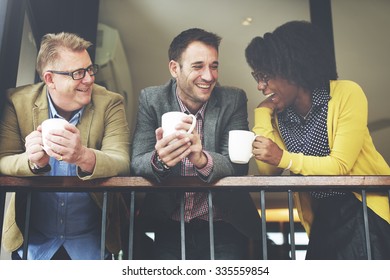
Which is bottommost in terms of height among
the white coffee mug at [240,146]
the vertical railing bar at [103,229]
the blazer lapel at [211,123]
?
the vertical railing bar at [103,229]

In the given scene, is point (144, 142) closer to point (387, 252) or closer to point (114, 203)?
point (114, 203)

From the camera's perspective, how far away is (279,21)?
2.21m

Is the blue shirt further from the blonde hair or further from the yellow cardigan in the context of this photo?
the yellow cardigan

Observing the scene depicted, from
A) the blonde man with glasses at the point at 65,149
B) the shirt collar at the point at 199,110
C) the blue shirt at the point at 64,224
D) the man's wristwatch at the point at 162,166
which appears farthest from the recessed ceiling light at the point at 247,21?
the blue shirt at the point at 64,224

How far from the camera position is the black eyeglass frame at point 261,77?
2129 millimetres

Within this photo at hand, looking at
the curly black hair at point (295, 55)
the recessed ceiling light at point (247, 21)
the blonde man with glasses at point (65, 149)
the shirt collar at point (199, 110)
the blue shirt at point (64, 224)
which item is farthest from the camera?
the recessed ceiling light at point (247, 21)

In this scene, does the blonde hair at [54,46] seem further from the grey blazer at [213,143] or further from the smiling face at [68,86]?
the grey blazer at [213,143]

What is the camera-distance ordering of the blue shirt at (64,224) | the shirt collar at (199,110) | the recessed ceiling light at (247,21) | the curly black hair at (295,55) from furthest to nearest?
the recessed ceiling light at (247,21)
the curly black hair at (295,55)
the shirt collar at (199,110)
the blue shirt at (64,224)

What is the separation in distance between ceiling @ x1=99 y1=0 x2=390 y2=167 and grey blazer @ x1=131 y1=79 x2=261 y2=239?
0.25 feet

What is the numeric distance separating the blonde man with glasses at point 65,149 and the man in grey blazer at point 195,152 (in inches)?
4.4

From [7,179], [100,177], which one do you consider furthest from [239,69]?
[7,179]

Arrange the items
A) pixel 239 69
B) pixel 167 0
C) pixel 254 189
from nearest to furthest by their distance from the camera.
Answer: pixel 254 189 < pixel 239 69 < pixel 167 0

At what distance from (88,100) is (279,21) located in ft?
2.76
